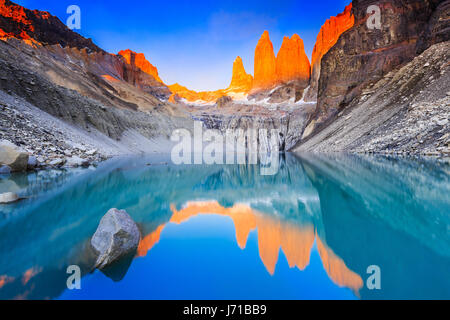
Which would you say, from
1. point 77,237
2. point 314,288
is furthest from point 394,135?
point 77,237

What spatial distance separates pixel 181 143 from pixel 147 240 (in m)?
51.7

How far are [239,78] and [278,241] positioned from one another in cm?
14359

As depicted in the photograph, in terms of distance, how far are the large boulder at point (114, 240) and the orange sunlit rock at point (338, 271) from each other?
307 cm

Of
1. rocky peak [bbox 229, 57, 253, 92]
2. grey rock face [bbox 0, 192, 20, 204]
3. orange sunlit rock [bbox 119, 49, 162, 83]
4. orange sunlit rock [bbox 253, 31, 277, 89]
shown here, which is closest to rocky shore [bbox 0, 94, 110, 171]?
grey rock face [bbox 0, 192, 20, 204]

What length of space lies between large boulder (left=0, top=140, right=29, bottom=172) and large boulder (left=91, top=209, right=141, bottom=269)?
1100 centimetres

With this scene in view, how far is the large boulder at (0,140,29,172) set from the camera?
36.2ft

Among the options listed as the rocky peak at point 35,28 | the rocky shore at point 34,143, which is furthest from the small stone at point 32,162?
the rocky peak at point 35,28

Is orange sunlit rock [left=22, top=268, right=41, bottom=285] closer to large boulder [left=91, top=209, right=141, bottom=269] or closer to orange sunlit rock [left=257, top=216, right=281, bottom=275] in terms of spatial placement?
large boulder [left=91, top=209, right=141, bottom=269]

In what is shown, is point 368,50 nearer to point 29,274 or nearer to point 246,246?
point 246,246

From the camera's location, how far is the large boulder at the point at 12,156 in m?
11.0

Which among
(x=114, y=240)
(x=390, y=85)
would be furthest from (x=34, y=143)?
(x=390, y=85)
